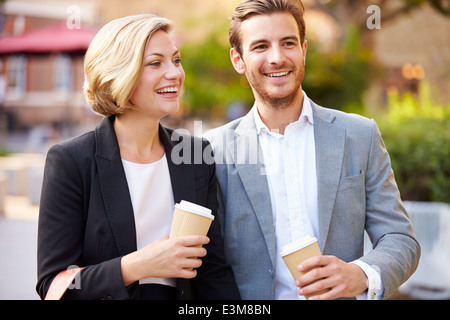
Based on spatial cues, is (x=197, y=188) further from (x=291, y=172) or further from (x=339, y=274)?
(x=339, y=274)

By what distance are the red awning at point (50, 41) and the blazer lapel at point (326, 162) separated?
392 inches

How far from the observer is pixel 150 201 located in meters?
1.95

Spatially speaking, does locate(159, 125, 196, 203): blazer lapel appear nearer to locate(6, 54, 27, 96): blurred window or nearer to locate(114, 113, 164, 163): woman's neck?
locate(114, 113, 164, 163): woman's neck

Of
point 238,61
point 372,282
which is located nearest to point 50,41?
point 238,61

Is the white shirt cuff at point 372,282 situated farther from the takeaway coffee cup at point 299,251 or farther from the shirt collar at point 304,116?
the shirt collar at point 304,116

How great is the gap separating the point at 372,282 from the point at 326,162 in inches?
21.6

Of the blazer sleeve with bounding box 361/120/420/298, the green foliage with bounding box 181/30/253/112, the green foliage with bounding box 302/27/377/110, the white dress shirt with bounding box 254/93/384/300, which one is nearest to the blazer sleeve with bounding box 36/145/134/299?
the white dress shirt with bounding box 254/93/384/300

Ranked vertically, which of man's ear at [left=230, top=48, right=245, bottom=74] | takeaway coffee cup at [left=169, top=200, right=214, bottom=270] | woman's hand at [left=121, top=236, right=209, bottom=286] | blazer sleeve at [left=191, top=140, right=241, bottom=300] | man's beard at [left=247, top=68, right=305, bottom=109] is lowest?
blazer sleeve at [left=191, top=140, right=241, bottom=300]

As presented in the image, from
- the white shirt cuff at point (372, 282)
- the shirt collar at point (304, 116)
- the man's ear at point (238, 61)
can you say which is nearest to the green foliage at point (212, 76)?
the man's ear at point (238, 61)

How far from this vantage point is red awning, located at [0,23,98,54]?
1153 cm

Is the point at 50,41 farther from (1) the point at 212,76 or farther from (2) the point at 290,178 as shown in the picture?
(2) the point at 290,178

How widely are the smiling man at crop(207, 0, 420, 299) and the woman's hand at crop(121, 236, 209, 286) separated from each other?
0.50 meters

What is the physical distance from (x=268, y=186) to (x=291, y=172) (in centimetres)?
12

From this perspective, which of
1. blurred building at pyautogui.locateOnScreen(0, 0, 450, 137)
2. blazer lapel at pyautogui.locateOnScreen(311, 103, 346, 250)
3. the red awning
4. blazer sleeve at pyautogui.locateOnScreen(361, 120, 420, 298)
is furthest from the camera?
blurred building at pyautogui.locateOnScreen(0, 0, 450, 137)
